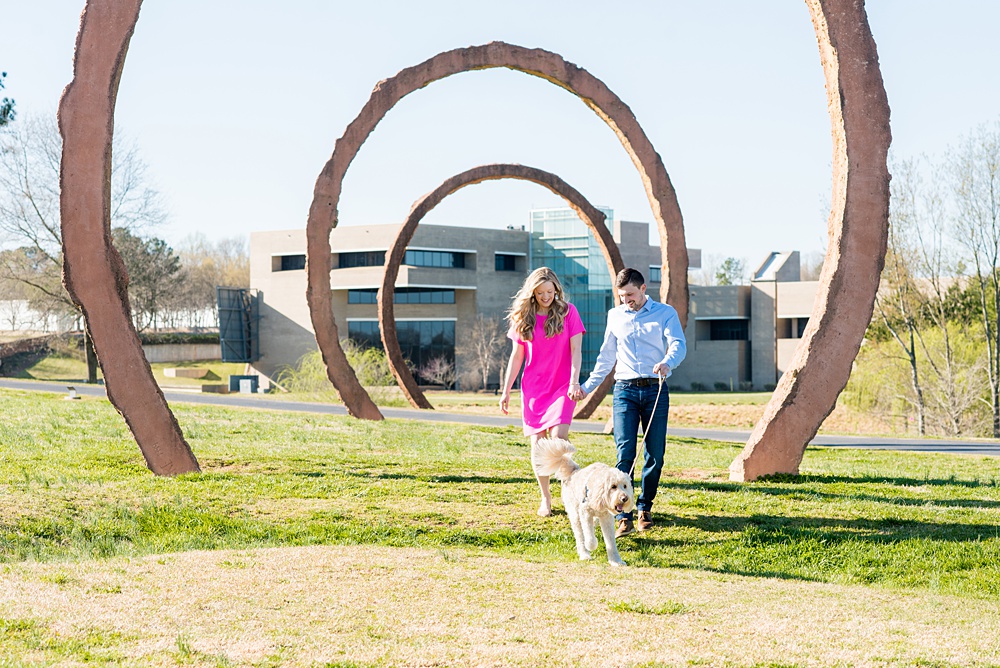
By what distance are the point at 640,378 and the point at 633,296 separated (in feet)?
1.92

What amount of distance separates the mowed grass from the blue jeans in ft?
1.58

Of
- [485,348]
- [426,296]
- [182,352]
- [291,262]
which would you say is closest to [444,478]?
[485,348]

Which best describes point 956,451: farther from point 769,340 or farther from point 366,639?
point 769,340

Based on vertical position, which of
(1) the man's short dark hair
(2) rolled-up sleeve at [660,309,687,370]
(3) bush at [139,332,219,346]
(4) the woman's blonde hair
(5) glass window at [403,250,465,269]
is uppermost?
(5) glass window at [403,250,465,269]

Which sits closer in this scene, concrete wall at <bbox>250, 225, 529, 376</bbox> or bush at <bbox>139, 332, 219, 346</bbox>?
concrete wall at <bbox>250, 225, 529, 376</bbox>

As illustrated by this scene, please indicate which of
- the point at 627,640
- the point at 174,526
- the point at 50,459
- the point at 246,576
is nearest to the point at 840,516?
the point at 627,640

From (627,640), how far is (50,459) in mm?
7848

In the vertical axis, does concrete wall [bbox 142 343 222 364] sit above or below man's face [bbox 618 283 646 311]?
below

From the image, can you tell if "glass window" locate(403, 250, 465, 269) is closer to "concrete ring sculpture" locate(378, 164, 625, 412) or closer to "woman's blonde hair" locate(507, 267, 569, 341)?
"concrete ring sculpture" locate(378, 164, 625, 412)

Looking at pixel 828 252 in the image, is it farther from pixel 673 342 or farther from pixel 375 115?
pixel 375 115

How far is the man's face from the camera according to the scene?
7004 mm

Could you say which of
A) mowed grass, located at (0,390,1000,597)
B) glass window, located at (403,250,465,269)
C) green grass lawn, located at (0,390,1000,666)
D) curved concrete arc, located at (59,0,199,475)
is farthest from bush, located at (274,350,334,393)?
curved concrete arc, located at (59,0,199,475)

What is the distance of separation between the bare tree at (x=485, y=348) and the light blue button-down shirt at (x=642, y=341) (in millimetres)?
39284

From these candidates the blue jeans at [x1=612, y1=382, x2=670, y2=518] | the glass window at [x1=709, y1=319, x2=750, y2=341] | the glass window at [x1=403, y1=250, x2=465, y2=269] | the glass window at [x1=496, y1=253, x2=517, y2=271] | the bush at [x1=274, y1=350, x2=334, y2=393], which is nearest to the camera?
the blue jeans at [x1=612, y1=382, x2=670, y2=518]
